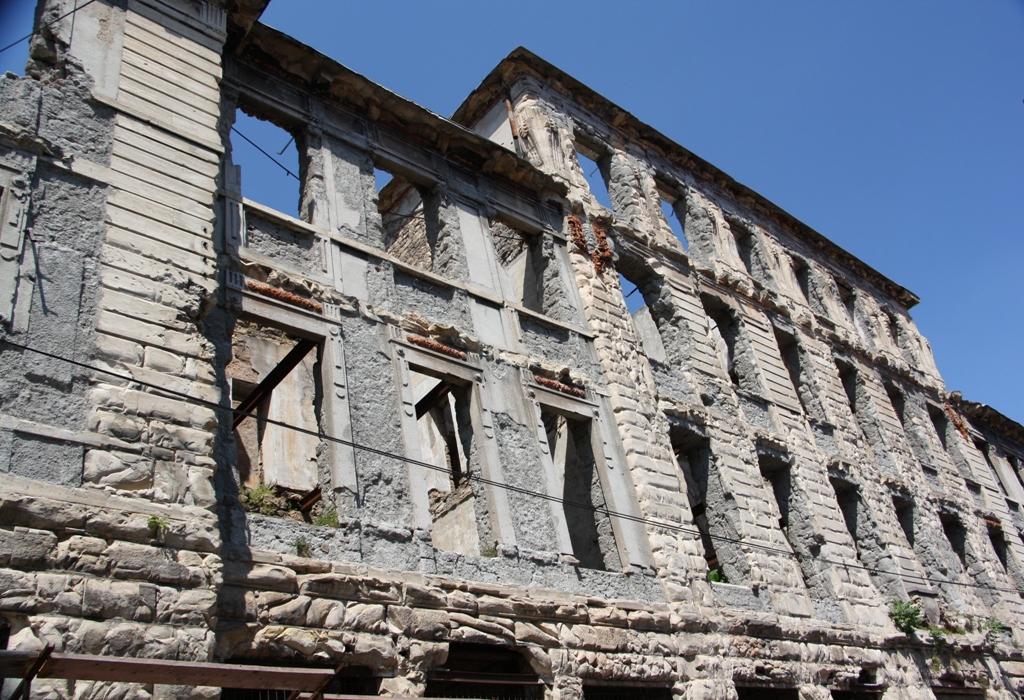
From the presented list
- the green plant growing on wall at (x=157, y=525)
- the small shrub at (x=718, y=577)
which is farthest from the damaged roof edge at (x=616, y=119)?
the green plant growing on wall at (x=157, y=525)

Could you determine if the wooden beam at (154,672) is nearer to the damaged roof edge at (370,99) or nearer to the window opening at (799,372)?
the damaged roof edge at (370,99)

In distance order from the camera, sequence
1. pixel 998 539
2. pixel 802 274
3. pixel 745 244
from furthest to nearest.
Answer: pixel 802 274 → pixel 998 539 → pixel 745 244

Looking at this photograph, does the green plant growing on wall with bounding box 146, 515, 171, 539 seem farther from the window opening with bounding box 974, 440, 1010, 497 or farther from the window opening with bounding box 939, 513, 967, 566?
the window opening with bounding box 974, 440, 1010, 497

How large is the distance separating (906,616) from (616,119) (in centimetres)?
979

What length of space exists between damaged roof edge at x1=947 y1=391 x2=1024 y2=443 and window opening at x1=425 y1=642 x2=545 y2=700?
1657 centimetres

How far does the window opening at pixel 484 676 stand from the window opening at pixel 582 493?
2.03m

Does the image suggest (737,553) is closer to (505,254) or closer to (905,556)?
(905,556)

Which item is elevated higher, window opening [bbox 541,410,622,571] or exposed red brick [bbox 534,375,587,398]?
exposed red brick [bbox 534,375,587,398]

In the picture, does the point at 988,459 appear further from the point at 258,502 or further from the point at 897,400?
the point at 258,502

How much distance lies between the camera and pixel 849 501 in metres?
14.5

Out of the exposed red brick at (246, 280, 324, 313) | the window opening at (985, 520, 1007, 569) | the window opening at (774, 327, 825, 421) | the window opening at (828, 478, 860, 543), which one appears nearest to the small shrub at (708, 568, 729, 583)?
the window opening at (828, 478, 860, 543)

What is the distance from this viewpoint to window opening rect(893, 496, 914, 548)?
15.6m

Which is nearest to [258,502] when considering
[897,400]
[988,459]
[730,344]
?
[730,344]

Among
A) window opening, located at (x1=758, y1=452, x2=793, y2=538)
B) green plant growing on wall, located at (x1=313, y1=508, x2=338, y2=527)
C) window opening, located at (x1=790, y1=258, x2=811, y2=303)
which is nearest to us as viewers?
green plant growing on wall, located at (x1=313, y1=508, x2=338, y2=527)
